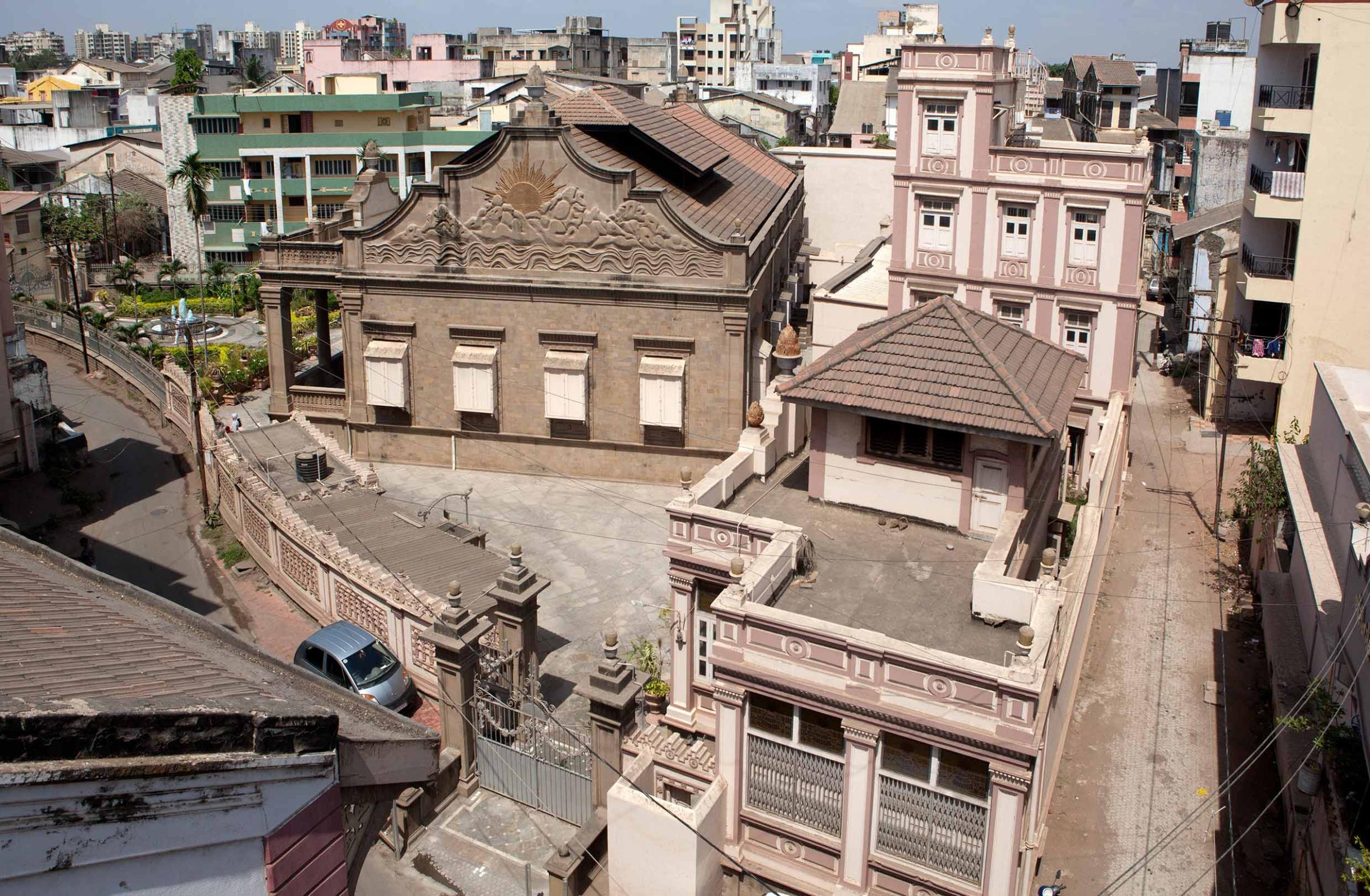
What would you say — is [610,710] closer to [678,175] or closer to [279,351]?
[678,175]

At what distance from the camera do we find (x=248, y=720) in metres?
6.09

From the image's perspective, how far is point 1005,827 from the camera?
13.4 metres

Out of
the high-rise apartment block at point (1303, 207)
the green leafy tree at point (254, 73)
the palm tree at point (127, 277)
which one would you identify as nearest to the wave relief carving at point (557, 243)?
the high-rise apartment block at point (1303, 207)

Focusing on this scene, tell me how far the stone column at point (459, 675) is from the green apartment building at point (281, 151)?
50.6 meters

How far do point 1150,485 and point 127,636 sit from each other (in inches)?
1190

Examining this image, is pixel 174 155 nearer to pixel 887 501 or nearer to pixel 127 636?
pixel 887 501

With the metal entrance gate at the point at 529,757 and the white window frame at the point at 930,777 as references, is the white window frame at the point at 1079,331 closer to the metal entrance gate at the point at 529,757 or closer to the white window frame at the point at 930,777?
the metal entrance gate at the point at 529,757

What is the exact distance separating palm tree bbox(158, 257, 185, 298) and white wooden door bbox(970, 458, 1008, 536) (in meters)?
53.3

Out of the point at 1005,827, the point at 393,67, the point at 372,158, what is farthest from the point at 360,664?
the point at 393,67

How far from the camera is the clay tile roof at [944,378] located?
16.7 m

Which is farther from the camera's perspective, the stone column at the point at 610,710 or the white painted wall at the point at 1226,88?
the white painted wall at the point at 1226,88

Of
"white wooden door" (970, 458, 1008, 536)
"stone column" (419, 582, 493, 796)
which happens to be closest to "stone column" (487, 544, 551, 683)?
"stone column" (419, 582, 493, 796)

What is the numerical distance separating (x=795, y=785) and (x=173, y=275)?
57281mm

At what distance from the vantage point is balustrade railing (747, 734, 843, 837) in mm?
14672
